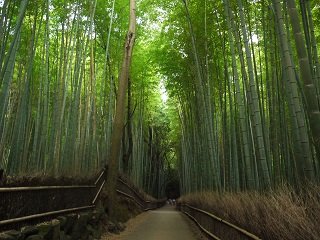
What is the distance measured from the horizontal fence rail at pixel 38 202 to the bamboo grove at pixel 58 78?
0.33 meters

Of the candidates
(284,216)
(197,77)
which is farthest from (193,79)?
(284,216)

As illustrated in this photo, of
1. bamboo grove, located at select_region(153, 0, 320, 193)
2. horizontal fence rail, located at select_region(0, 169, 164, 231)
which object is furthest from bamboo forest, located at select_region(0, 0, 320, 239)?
horizontal fence rail, located at select_region(0, 169, 164, 231)

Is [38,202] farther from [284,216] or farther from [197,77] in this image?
[197,77]

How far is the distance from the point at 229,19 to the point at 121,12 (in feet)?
17.6

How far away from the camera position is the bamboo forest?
390cm

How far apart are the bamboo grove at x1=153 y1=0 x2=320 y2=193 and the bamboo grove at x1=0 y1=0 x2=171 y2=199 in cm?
189

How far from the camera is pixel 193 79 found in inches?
390

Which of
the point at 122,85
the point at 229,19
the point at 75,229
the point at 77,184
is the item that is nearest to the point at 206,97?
the point at 122,85

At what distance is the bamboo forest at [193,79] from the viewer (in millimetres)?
3900

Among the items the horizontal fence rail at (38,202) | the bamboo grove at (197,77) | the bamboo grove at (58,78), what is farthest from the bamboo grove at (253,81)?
the horizontal fence rail at (38,202)

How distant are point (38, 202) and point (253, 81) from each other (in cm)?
293

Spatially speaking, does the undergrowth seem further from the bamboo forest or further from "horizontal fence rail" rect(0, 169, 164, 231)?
→ "horizontal fence rail" rect(0, 169, 164, 231)

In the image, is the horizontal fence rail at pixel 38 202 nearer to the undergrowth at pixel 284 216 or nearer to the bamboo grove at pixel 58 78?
the bamboo grove at pixel 58 78

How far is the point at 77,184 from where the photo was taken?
5.23 metres
